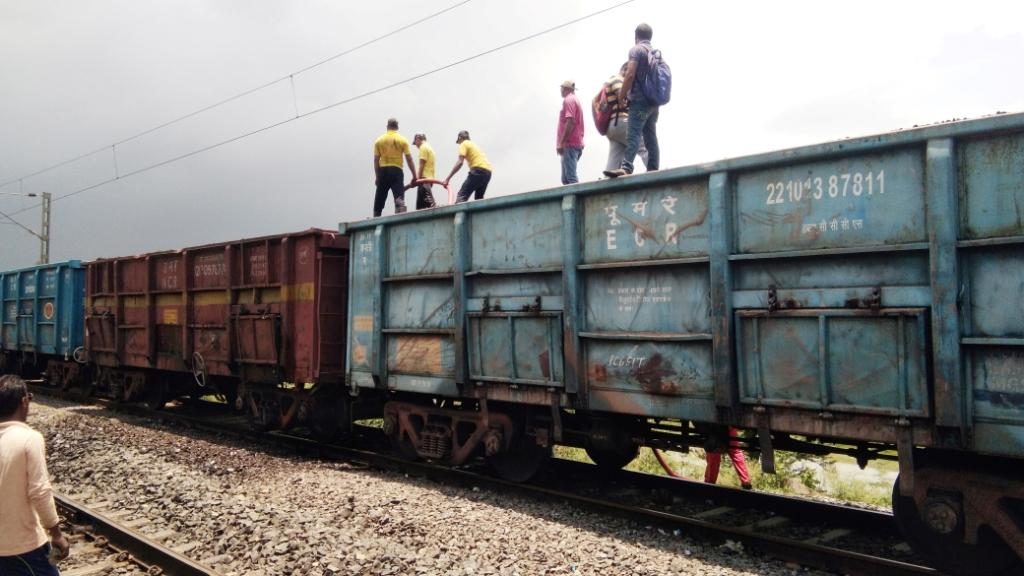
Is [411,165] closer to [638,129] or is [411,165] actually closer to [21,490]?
[638,129]

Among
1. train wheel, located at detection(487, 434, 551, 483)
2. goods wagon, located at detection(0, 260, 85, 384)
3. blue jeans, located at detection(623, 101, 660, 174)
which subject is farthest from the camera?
goods wagon, located at detection(0, 260, 85, 384)

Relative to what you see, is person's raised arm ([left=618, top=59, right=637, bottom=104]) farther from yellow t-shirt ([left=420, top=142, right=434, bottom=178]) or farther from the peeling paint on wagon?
yellow t-shirt ([left=420, top=142, right=434, bottom=178])

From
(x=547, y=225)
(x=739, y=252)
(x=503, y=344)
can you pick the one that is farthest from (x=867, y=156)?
(x=503, y=344)

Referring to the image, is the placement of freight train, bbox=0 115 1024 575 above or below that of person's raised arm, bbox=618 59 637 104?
below

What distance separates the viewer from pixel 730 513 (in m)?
6.73

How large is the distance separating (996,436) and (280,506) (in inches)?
233

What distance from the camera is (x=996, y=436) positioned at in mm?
4566

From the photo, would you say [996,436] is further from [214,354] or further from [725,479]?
[214,354]

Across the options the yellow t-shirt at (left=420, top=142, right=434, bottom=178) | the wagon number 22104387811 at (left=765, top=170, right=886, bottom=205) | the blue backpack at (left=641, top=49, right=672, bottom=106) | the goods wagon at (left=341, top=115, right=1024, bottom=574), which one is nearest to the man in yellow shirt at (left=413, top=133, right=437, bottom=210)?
the yellow t-shirt at (left=420, top=142, right=434, bottom=178)

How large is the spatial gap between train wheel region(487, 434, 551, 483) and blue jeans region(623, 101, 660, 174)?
3156 mm

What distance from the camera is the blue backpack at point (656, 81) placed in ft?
24.3

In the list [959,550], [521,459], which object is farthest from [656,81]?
[959,550]

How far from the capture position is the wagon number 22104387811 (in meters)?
5.09

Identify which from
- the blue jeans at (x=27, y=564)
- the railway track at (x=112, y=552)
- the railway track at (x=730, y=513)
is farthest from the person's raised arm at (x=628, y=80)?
the blue jeans at (x=27, y=564)
